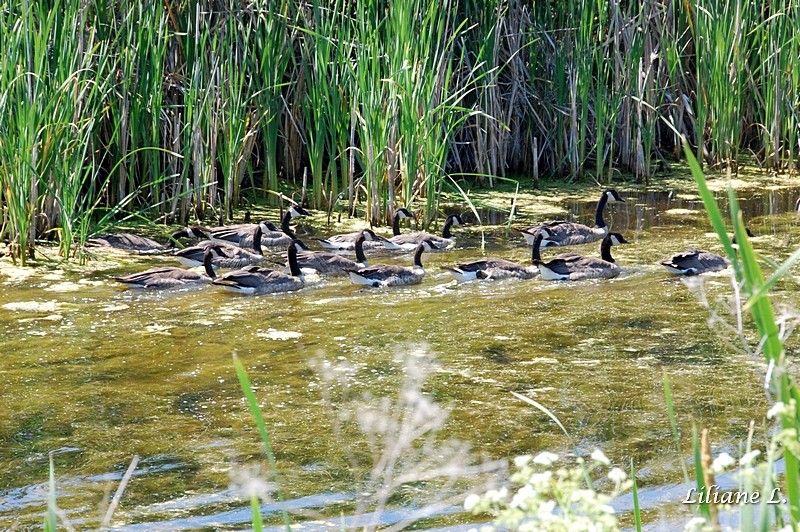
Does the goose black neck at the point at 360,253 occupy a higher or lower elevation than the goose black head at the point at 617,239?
lower

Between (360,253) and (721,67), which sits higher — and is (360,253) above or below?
below

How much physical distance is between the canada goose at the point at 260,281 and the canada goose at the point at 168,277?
14 centimetres

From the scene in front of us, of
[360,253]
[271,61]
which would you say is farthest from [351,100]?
[360,253]

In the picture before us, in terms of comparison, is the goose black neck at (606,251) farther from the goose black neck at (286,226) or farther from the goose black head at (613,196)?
the goose black neck at (286,226)

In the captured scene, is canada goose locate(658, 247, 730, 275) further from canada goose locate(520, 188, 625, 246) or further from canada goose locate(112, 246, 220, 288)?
canada goose locate(112, 246, 220, 288)

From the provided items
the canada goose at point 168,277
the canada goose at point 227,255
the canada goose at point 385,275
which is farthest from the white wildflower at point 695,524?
the canada goose at point 227,255

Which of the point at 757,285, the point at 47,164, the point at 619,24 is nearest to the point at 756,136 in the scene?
the point at 619,24

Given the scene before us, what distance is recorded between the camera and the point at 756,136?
15570 millimetres

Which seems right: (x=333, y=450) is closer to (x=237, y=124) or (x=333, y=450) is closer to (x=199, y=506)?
(x=199, y=506)

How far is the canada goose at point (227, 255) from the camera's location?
10047 mm

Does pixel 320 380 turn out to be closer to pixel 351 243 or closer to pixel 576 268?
pixel 576 268

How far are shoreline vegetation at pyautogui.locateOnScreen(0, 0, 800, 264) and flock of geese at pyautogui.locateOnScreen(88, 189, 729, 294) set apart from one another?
573 millimetres

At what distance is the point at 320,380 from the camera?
21.8 feet

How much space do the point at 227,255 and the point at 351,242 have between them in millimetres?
1229
